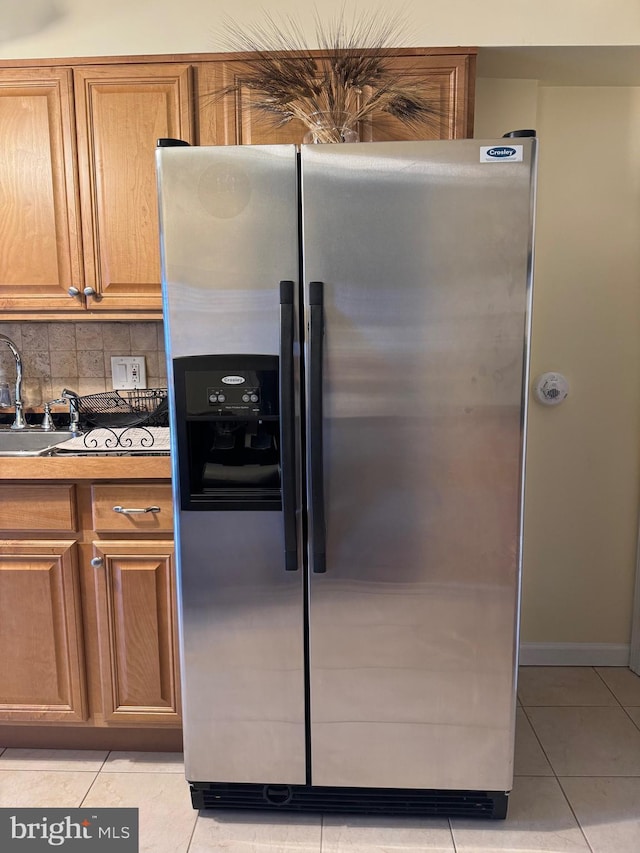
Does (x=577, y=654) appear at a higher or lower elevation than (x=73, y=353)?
lower

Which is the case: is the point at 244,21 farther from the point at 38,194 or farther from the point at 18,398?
the point at 18,398

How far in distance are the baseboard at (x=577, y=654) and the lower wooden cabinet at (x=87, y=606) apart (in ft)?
4.76

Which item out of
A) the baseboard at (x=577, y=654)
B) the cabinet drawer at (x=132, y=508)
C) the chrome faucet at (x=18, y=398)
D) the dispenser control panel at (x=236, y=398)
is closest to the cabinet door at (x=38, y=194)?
the chrome faucet at (x=18, y=398)

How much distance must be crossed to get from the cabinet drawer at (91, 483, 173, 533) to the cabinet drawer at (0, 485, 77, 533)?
8 cm

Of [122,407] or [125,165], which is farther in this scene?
[122,407]

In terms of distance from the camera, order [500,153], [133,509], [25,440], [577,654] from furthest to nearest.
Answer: [577,654] < [25,440] < [133,509] < [500,153]

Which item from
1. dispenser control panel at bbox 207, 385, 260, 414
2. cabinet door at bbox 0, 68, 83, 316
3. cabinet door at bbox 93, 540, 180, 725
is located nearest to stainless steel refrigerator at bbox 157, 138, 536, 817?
dispenser control panel at bbox 207, 385, 260, 414

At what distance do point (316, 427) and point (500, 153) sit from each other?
0.77 meters

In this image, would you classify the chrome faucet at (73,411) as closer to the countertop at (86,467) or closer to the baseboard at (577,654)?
the countertop at (86,467)

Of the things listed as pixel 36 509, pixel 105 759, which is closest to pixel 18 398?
pixel 36 509

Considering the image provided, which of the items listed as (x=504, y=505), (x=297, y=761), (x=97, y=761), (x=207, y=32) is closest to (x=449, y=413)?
(x=504, y=505)

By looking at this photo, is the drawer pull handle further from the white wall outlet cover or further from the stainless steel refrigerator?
the white wall outlet cover

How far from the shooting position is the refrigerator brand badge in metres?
1.52

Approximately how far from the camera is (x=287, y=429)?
1.62 m
